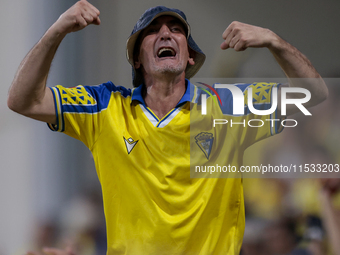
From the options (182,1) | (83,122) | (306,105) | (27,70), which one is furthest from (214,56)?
(27,70)

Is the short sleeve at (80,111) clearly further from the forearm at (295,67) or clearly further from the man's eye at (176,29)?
the forearm at (295,67)

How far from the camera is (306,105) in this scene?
109 centimetres

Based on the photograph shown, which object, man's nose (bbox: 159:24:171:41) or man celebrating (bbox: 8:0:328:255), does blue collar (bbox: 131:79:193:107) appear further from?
man's nose (bbox: 159:24:171:41)

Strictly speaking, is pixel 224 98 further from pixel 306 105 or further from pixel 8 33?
pixel 8 33

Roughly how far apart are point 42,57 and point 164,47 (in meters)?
0.42

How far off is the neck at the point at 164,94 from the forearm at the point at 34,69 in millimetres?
378

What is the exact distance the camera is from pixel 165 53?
47.5 inches

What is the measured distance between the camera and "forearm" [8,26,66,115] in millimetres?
971

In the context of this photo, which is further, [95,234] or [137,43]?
[95,234]

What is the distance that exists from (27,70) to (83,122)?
0.25 m

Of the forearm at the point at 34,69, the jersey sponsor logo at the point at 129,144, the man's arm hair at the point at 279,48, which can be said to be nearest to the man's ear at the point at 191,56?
the man's arm hair at the point at 279,48

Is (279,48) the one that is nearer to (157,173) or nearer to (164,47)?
(164,47)

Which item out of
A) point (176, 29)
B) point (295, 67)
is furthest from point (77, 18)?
point (295, 67)

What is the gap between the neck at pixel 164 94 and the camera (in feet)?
3.93
